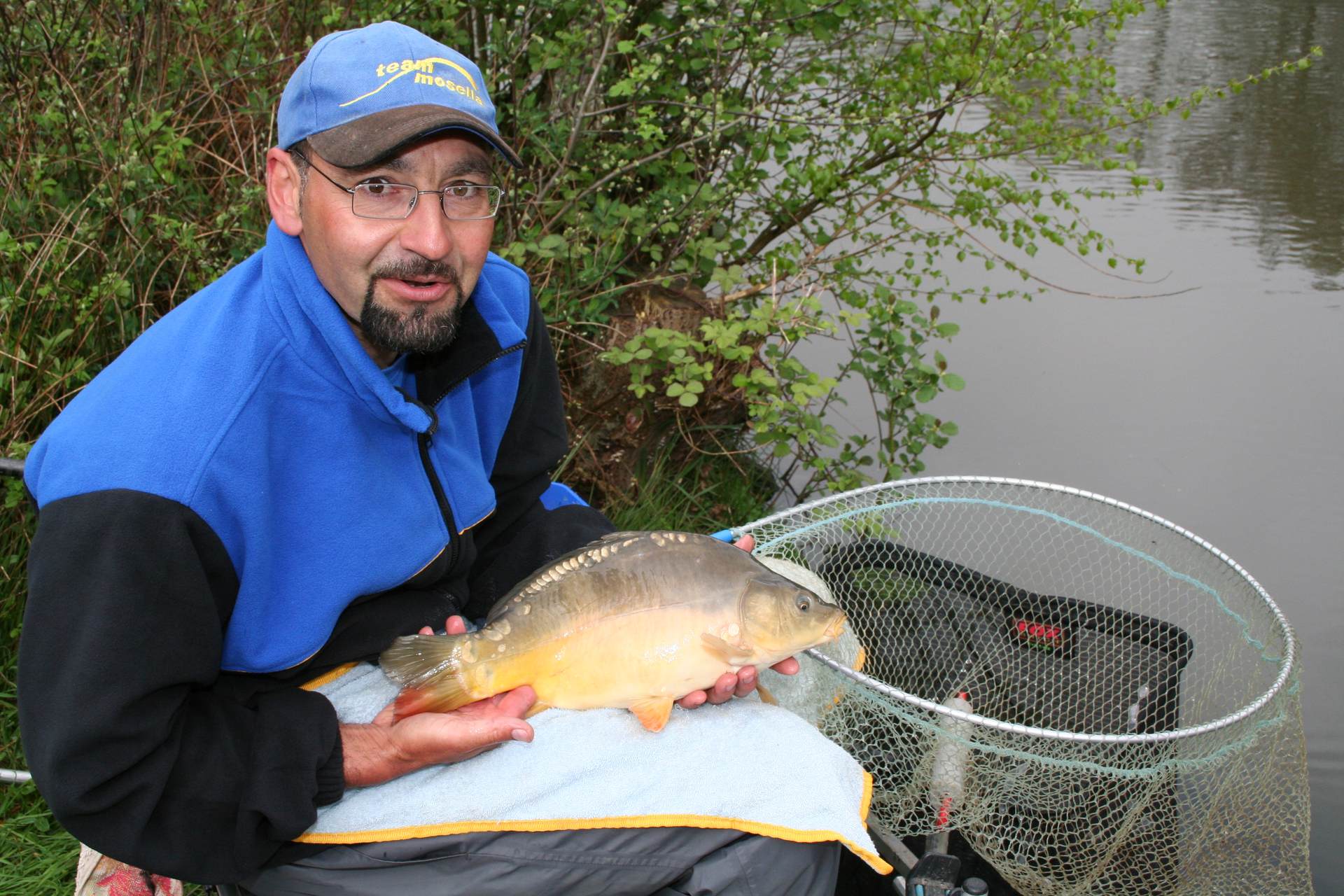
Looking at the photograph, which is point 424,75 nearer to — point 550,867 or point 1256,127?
point 550,867

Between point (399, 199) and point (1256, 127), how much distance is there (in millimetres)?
5584

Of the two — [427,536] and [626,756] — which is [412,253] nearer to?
[427,536]

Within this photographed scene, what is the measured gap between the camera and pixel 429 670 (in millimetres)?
1729

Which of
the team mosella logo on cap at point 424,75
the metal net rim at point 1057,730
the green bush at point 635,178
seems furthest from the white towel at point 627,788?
the green bush at point 635,178

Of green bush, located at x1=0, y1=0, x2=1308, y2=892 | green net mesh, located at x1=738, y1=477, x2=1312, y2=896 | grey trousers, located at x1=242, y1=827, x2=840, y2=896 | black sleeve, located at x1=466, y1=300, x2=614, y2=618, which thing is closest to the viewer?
grey trousers, located at x1=242, y1=827, x2=840, y2=896

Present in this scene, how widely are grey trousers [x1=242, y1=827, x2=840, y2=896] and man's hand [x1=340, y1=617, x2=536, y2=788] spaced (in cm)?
10

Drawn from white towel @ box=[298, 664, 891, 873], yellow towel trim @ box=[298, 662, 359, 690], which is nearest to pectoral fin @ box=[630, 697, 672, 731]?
white towel @ box=[298, 664, 891, 873]

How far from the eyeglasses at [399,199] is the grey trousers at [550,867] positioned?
3.04 feet

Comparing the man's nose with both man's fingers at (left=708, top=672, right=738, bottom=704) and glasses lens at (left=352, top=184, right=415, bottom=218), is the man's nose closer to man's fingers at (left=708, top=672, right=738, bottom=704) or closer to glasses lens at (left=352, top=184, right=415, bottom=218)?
glasses lens at (left=352, top=184, right=415, bottom=218)

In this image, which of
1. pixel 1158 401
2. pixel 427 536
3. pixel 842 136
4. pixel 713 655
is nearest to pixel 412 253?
pixel 427 536

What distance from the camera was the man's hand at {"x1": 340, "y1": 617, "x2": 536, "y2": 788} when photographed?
5.31 ft

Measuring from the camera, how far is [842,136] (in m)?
3.94

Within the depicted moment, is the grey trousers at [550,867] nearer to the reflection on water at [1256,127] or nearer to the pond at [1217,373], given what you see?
the pond at [1217,373]

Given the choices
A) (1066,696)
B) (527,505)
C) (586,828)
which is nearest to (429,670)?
(586,828)
